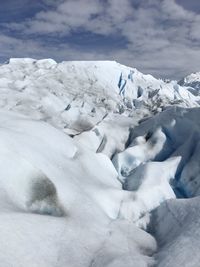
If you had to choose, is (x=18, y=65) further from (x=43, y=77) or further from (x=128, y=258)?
(x=128, y=258)

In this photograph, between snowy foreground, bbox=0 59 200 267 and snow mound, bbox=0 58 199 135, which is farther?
snow mound, bbox=0 58 199 135

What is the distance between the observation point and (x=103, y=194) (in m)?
12.6

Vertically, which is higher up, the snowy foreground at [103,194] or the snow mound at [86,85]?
the snowy foreground at [103,194]

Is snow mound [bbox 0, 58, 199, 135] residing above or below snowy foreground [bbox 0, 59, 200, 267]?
below

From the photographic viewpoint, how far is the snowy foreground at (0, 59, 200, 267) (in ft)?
28.4

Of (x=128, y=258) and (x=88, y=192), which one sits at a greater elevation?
(x=128, y=258)

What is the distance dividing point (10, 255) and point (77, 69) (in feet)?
268

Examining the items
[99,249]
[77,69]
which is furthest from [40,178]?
[77,69]

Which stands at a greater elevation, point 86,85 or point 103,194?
point 103,194

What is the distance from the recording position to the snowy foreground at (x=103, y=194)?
8.66 meters

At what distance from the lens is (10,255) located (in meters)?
7.80

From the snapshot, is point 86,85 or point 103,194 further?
point 86,85

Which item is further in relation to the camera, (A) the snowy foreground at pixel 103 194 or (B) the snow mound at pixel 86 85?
(B) the snow mound at pixel 86 85

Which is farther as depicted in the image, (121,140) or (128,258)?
(121,140)
